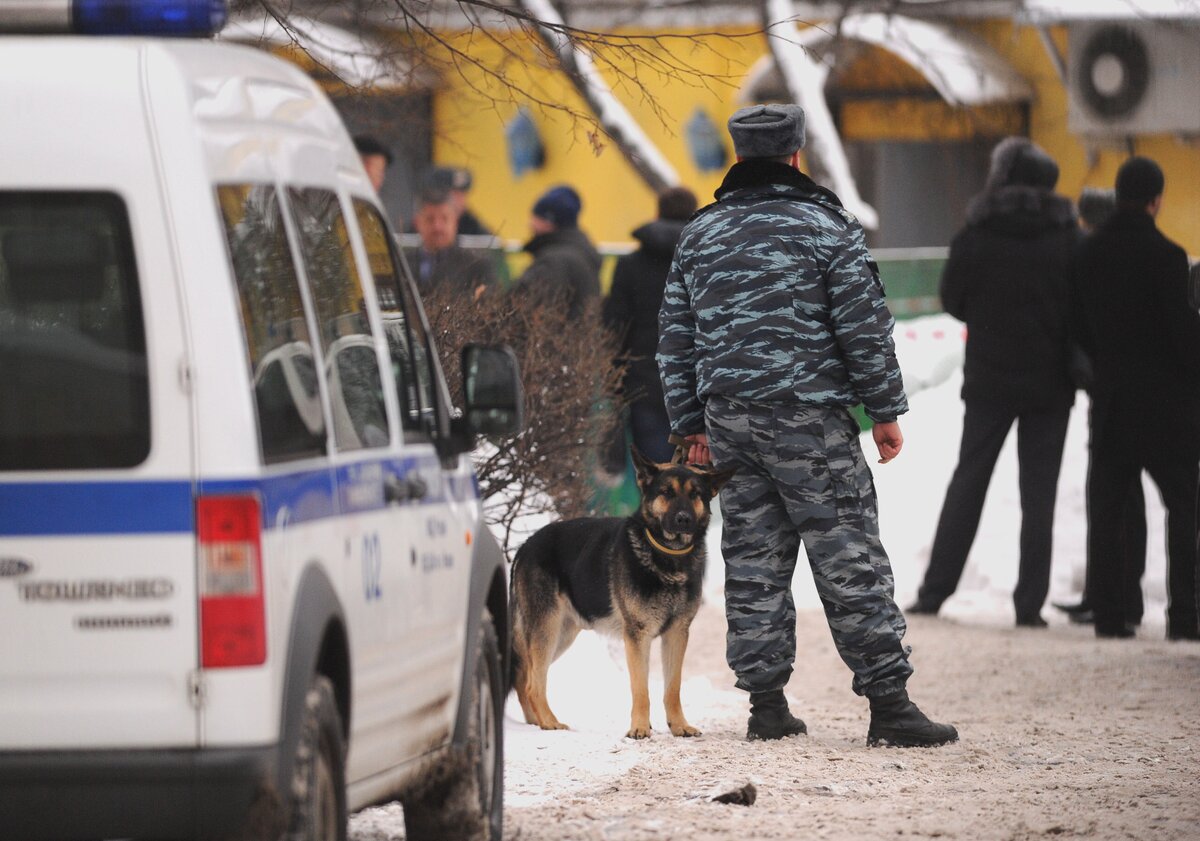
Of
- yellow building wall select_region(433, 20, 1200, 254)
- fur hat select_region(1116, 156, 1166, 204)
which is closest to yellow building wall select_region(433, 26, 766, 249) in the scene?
yellow building wall select_region(433, 20, 1200, 254)

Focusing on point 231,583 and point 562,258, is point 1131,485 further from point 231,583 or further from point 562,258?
point 231,583

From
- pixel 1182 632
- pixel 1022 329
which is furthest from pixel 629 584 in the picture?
pixel 1022 329

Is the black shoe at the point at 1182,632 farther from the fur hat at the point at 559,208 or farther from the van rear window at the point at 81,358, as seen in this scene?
the van rear window at the point at 81,358

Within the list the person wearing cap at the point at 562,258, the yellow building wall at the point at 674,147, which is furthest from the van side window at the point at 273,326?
the yellow building wall at the point at 674,147

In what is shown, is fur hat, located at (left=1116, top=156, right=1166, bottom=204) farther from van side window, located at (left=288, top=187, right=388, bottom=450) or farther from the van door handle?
van side window, located at (left=288, top=187, right=388, bottom=450)

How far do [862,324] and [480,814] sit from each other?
247 centimetres

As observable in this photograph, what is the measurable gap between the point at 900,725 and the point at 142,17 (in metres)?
4.13

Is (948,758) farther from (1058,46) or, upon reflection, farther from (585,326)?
(1058,46)

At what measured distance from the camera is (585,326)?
10227 mm

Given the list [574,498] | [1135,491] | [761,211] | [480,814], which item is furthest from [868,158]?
[480,814]

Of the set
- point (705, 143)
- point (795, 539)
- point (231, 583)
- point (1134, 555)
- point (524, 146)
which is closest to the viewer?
point (231, 583)

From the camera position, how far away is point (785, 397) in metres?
7.46

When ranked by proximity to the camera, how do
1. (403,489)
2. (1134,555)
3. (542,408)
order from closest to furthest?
1. (403,489)
2. (542,408)
3. (1134,555)

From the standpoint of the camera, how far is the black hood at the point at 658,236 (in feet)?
36.4
